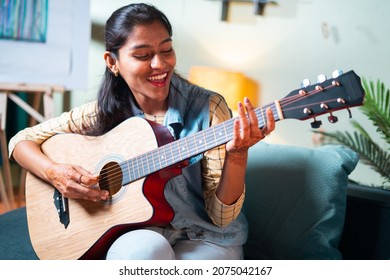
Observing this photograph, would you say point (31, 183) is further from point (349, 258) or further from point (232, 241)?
point (349, 258)

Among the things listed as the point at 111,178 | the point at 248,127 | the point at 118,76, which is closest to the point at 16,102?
the point at 118,76

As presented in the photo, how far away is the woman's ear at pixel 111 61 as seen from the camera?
1.28 m

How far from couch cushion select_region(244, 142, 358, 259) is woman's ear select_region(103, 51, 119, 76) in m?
0.46

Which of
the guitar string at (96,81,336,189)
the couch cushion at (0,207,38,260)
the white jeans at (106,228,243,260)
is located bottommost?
the couch cushion at (0,207,38,260)

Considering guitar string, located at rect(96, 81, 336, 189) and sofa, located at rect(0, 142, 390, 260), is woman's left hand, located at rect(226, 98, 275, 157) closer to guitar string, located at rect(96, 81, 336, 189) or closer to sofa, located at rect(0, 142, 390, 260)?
guitar string, located at rect(96, 81, 336, 189)

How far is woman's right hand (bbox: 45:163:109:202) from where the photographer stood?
1.23 m

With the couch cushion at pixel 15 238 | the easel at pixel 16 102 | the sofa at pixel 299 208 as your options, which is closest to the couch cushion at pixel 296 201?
the sofa at pixel 299 208

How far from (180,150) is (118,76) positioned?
37 cm

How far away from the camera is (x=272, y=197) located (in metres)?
1.36

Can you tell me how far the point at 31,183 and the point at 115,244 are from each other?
0.40m

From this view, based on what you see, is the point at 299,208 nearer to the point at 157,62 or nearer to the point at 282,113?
the point at 282,113

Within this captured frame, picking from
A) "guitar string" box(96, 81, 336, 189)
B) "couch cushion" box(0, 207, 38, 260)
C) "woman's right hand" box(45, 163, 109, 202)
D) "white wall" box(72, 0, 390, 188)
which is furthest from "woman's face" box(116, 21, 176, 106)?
"white wall" box(72, 0, 390, 188)

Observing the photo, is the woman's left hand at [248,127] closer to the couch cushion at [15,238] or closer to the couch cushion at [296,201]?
the couch cushion at [296,201]
